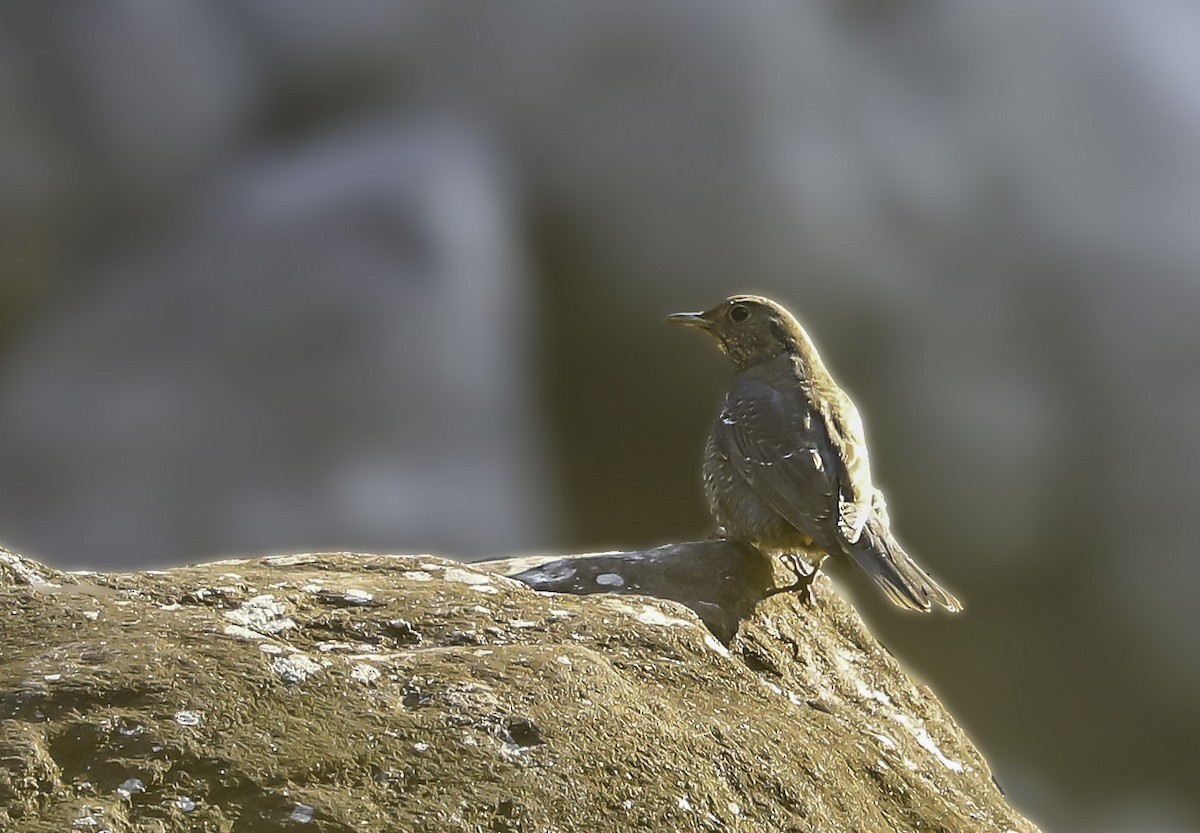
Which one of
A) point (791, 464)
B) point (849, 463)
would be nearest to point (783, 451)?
point (791, 464)

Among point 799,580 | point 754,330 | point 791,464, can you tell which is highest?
point 754,330

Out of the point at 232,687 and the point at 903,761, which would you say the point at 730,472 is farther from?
the point at 232,687

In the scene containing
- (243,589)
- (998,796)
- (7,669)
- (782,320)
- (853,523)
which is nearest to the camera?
(7,669)

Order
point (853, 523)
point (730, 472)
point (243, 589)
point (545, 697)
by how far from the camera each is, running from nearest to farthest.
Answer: point (545, 697)
point (243, 589)
point (853, 523)
point (730, 472)

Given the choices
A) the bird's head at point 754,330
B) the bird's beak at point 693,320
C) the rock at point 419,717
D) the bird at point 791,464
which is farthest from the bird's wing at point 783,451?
the rock at point 419,717

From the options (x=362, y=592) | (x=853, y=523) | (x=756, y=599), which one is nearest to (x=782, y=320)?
(x=853, y=523)

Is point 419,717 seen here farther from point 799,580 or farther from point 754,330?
point 754,330
